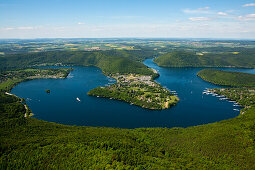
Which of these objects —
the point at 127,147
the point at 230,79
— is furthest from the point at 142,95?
the point at 230,79

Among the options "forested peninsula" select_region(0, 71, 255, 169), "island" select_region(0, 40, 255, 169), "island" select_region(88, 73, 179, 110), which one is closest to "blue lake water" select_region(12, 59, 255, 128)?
"island" select_region(88, 73, 179, 110)

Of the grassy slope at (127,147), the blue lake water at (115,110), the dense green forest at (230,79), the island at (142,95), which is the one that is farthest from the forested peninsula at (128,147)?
the dense green forest at (230,79)

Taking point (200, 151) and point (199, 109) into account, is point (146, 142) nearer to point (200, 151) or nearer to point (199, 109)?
point (200, 151)

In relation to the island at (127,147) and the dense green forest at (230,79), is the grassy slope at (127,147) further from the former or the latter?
the dense green forest at (230,79)

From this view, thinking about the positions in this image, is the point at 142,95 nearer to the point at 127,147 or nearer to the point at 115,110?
the point at 115,110

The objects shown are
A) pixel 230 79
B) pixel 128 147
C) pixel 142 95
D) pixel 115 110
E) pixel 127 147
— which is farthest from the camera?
pixel 230 79

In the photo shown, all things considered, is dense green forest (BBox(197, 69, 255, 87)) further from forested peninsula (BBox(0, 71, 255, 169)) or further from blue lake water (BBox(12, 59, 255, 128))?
forested peninsula (BBox(0, 71, 255, 169))

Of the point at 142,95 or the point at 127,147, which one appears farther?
the point at 142,95

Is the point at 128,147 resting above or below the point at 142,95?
below

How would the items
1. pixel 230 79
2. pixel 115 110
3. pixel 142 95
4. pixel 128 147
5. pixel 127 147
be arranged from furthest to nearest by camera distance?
pixel 230 79, pixel 142 95, pixel 115 110, pixel 127 147, pixel 128 147
